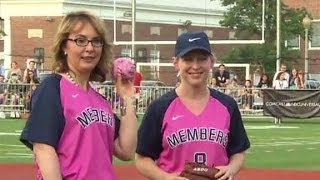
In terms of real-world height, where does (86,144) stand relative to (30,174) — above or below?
above

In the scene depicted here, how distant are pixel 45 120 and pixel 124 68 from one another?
2.00ft

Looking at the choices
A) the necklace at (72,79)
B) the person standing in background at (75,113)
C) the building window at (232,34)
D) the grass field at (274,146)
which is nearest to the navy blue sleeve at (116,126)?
the person standing in background at (75,113)

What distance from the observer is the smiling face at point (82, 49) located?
15.5 ft

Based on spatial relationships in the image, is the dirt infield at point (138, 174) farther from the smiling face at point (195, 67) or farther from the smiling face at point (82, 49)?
the smiling face at point (82, 49)

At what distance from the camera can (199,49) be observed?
512 cm

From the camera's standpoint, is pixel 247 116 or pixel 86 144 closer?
pixel 86 144

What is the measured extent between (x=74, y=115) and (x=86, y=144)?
0.16 meters

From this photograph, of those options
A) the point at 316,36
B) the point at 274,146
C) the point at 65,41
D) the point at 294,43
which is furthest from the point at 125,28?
the point at 65,41

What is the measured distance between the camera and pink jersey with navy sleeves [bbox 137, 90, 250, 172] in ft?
16.8

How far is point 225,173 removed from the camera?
5004 millimetres

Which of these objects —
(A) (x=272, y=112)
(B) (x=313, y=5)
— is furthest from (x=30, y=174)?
(B) (x=313, y=5)

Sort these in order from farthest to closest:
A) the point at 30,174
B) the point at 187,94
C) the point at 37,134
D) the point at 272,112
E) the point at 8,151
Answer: the point at 272,112
the point at 8,151
the point at 30,174
the point at 187,94
the point at 37,134

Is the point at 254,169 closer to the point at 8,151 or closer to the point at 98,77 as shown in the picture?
the point at 8,151

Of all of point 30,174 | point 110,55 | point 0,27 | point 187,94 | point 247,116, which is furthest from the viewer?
point 0,27
